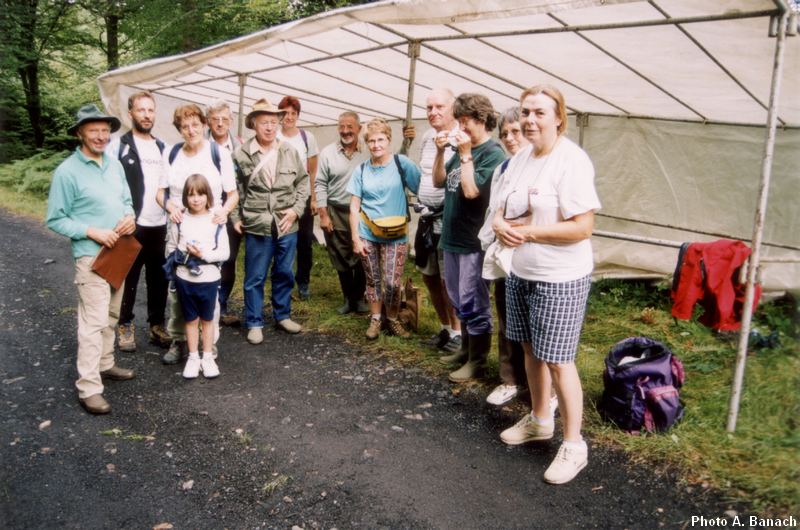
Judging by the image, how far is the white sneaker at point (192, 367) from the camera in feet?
13.6

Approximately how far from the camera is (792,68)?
3771mm

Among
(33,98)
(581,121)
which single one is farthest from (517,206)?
(33,98)

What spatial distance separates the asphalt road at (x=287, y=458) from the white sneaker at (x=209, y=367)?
9 cm

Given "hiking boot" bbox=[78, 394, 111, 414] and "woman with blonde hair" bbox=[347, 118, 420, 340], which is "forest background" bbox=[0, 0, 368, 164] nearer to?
"woman with blonde hair" bbox=[347, 118, 420, 340]

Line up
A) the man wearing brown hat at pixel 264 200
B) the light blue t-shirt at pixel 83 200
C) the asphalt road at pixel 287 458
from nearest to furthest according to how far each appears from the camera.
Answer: the asphalt road at pixel 287 458, the light blue t-shirt at pixel 83 200, the man wearing brown hat at pixel 264 200

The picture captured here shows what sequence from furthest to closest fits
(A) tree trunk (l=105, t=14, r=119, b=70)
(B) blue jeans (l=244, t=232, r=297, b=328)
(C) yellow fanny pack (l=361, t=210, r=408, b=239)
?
(A) tree trunk (l=105, t=14, r=119, b=70) < (B) blue jeans (l=244, t=232, r=297, b=328) < (C) yellow fanny pack (l=361, t=210, r=408, b=239)

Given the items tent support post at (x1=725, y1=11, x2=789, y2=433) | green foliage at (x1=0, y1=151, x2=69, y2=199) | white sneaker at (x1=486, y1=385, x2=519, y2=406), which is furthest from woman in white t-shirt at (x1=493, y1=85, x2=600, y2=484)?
green foliage at (x1=0, y1=151, x2=69, y2=199)

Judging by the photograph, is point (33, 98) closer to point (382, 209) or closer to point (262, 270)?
point (262, 270)

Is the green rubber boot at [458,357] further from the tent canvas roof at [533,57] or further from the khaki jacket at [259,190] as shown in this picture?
the tent canvas roof at [533,57]

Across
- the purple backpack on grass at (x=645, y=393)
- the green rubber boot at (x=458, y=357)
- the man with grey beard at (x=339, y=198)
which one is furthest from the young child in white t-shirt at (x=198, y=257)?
the purple backpack on grass at (x=645, y=393)

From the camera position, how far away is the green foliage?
47.1ft

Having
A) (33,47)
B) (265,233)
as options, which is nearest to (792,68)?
(265,233)

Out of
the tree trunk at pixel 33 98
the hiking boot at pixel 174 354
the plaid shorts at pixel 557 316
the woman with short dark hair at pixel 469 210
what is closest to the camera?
the plaid shorts at pixel 557 316

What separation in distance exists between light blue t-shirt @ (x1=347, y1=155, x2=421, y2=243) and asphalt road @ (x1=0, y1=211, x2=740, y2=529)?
49.9 inches
